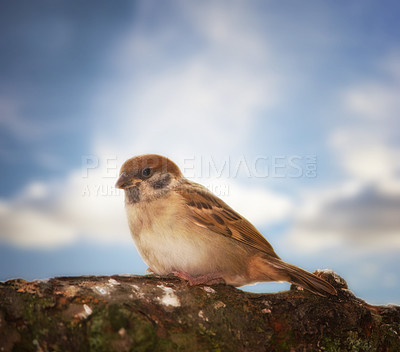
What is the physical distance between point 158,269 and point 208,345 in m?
1.17

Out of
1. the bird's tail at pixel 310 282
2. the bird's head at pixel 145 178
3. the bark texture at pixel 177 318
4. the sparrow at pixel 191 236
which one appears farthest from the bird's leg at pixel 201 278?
the bird's head at pixel 145 178

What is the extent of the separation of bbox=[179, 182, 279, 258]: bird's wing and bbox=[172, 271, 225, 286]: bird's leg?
45cm

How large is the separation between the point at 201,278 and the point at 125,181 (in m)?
1.32

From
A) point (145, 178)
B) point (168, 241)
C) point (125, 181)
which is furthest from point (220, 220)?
point (125, 181)

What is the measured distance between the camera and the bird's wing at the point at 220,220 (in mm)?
4211

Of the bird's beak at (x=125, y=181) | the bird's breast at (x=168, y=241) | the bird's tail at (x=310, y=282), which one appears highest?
the bird's beak at (x=125, y=181)

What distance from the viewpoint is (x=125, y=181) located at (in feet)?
14.2

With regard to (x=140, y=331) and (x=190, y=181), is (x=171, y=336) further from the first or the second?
(x=190, y=181)

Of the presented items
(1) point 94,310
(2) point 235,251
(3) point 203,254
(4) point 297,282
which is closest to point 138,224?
(3) point 203,254

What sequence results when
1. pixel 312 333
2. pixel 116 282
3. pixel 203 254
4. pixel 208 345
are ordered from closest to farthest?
1. pixel 208 345
2. pixel 116 282
3. pixel 312 333
4. pixel 203 254

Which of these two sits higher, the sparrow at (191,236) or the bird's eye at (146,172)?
the bird's eye at (146,172)

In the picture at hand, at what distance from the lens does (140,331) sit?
2.98m

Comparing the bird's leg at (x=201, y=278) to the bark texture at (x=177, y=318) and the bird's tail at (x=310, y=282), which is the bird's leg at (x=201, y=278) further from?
the bird's tail at (x=310, y=282)

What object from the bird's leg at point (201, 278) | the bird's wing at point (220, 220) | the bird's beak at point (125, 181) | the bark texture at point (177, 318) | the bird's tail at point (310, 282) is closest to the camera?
the bark texture at point (177, 318)
